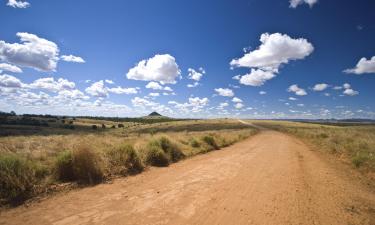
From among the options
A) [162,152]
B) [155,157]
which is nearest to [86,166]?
[155,157]

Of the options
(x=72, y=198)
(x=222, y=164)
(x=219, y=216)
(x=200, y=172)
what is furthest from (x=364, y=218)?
(x=72, y=198)

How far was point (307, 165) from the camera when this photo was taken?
462 inches

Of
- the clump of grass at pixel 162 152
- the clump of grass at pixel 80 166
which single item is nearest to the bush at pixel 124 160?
the clump of grass at pixel 80 166

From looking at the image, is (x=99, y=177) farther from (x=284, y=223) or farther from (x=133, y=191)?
(x=284, y=223)

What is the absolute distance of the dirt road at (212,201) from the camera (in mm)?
5270

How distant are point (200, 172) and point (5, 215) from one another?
20.1ft

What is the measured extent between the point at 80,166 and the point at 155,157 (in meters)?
4.00

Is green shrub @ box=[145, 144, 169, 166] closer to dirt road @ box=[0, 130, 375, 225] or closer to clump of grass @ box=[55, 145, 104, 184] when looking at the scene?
dirt road @ box=[0, 130, 375, 225]

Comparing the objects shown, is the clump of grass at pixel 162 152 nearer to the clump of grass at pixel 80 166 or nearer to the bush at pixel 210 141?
the clump of grass at pixel 80 166

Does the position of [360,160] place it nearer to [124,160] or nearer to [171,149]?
[171,149]

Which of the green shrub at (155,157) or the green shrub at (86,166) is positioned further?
the green shrub at (155,157)

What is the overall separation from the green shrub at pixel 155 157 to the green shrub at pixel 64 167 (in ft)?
→ 12.1

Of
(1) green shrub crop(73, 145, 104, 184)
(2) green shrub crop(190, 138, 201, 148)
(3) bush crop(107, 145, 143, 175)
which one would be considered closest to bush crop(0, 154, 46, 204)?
(1) green shrub crop(73, 145, 104, 184)

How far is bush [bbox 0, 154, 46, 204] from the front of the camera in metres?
6.11
